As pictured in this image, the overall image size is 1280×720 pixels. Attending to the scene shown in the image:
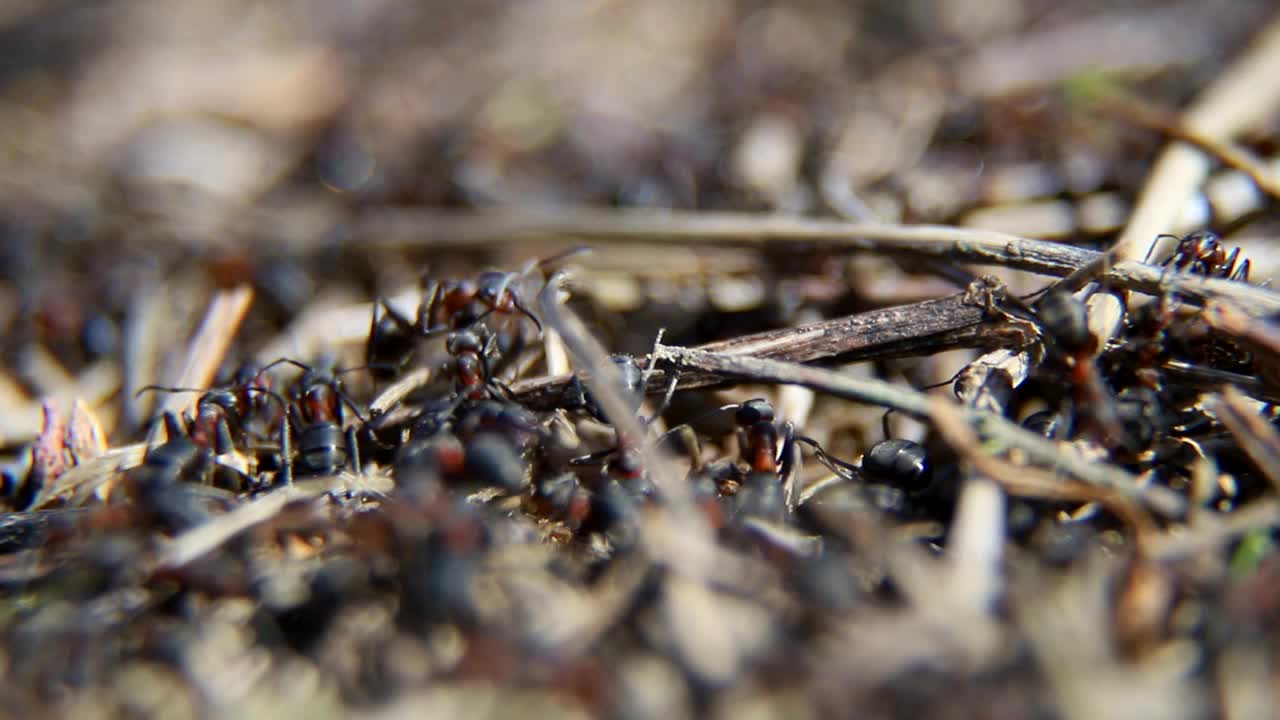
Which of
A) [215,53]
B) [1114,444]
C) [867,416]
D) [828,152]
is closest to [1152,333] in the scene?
[1114,444]

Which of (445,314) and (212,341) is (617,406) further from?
(212,341)

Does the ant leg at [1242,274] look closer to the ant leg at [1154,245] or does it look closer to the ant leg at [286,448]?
the ant leg at [1154,245]

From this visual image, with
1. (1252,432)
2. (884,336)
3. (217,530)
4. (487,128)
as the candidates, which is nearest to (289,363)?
(217,530)

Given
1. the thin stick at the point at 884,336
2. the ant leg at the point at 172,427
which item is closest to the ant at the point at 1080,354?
the thin stick at the point at 884,336

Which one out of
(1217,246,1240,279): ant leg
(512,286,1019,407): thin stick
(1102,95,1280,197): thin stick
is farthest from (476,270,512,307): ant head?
(1102,95,1280,197): thin stick

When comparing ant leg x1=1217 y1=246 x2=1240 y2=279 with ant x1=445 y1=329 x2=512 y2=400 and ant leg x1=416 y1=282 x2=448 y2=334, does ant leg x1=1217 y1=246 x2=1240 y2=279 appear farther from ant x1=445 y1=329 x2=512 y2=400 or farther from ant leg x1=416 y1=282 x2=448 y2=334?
ant leg x1=416 y1=282 x2=448 y2=334

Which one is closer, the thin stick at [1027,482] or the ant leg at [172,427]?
the thin stick at [1027,482]

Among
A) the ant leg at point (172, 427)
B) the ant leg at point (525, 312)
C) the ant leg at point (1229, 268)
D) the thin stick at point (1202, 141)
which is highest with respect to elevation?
the thin stick at point (1202, 141)
